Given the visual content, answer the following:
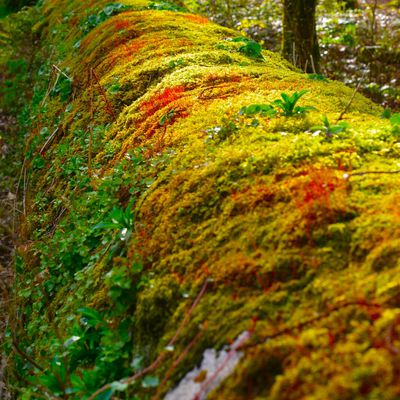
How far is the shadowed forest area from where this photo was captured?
1.52 meters

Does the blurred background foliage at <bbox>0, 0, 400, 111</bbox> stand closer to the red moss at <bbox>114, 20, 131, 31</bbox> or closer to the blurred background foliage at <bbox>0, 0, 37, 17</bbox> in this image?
the red moss at <bbox>114, 20, 131, 31</bbox>

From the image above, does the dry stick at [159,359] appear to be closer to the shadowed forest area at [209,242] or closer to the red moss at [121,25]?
the shadowed forest area at [209,242]

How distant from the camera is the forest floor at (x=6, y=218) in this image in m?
3.14

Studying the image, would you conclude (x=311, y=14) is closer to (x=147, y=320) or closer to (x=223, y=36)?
(x=223, y=36)

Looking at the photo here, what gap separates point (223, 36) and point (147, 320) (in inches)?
163

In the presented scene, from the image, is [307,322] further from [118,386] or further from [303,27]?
[303,27]

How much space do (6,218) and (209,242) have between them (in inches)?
135

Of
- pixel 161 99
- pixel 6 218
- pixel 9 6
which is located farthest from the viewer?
pixel 9 6

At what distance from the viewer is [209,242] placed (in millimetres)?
2082

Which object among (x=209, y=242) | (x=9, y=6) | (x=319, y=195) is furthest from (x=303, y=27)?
(x=9, y=6)

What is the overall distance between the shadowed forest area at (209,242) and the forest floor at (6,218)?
8 centimetres

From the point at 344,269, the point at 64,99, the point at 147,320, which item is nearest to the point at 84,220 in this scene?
the point at 147,320

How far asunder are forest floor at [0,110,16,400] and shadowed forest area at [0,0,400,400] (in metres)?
0.08

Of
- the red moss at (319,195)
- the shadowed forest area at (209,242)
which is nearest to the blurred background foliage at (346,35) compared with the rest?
the shadowed forest area at (209,242)
